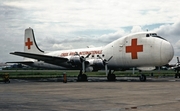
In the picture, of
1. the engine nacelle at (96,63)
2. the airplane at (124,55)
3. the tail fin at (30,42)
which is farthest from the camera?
the tail fin at (30,42)

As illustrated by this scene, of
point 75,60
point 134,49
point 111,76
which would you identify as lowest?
point 111,76

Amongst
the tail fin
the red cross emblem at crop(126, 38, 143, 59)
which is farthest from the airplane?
the tail fin

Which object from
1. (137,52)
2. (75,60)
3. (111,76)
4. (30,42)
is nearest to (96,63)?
(75,60)

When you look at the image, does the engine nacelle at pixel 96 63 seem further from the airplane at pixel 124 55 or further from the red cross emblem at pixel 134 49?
the red cross emblem at pixel 134 49

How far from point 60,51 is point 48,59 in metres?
5.68

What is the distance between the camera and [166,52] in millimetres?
29344

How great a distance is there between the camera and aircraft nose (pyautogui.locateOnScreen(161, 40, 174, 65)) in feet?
96.3

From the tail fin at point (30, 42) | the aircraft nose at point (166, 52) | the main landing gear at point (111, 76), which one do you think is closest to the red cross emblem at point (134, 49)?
the aircraft nose at point (166, 52)

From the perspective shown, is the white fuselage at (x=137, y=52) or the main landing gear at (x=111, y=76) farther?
the main landing gear at (x=111, y=76)

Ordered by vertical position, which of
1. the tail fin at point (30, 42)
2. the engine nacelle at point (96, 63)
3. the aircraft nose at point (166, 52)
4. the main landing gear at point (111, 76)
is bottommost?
the main landing gear at point (111, 76)

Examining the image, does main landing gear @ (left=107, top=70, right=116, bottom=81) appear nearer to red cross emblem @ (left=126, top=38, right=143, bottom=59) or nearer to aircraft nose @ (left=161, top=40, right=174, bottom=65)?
red cross emblem @ (left=126, top=38, right=143, bottom=59)

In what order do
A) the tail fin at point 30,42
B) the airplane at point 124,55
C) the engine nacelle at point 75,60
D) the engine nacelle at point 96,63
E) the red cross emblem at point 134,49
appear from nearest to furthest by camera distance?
1. the airplane at point 124,55
2. the red cross emblem at point 134,49
3. the engine nacelle at point 96,63
4. the engine nacelle at point 75,60
5. the tail fin at point 30,42

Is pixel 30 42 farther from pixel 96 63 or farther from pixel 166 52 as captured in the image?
pixel 166 52

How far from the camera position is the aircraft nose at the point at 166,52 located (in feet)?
96.3
